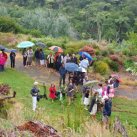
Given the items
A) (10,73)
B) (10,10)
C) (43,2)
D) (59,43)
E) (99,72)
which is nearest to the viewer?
(10,73)

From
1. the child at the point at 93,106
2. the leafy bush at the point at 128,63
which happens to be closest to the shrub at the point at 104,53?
the leafy bush at the point at 128,63

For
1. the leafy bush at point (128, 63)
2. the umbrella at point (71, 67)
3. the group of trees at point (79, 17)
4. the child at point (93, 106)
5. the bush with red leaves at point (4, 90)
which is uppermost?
the umbrella at point (71, 67)

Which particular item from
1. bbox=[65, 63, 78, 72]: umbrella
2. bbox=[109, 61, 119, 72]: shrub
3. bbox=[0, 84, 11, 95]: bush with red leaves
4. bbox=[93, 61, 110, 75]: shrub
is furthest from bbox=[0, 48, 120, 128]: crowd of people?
bbox=[109, 61, 119, 72]: shrub

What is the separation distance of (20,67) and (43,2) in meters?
62.4

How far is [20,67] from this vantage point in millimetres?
22766

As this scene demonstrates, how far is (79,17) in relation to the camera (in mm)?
74438

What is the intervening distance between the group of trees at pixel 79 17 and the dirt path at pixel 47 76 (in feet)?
72.1

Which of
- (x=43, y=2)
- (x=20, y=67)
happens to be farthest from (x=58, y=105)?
(x=43, y=2)

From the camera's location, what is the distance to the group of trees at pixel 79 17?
153ft

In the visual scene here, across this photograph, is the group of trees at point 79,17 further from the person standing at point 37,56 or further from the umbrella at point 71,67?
the umbrella at point 71,67

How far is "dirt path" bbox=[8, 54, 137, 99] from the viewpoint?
20672 millimetres

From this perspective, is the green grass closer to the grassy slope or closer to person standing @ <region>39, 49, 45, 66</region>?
the grassy slope

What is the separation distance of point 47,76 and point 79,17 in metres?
53.5

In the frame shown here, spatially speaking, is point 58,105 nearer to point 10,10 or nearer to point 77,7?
point 10,10
